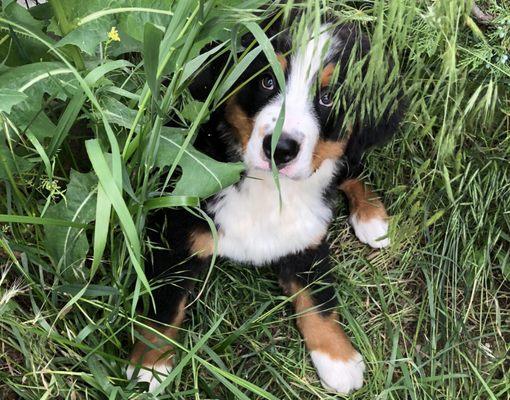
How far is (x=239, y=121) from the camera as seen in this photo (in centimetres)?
202

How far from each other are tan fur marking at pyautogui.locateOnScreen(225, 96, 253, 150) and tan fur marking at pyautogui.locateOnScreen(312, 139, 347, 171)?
0.21 meters

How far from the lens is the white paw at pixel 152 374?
2061mm

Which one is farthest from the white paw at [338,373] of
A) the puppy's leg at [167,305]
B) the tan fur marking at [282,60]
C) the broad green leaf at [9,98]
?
the broad green leaf at [9,98]

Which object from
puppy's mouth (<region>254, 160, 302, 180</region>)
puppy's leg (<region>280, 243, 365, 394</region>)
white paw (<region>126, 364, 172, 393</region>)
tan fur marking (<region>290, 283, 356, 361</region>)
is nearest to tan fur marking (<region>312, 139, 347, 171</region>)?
puppy's mouth (<region>254, 160, 302, 180</region>)

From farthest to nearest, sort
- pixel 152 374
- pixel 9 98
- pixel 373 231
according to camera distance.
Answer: pixel 373 231 → pixel 152 374 → pixel 9 98

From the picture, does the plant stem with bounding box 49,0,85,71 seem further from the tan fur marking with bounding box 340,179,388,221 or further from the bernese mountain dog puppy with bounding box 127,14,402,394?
the tan fur marking with bounding box 340,179,388,221

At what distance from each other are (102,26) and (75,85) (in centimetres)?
17

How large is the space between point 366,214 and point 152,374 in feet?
3.54

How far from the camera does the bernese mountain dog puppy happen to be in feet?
6.11

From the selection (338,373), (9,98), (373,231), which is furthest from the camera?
(373,231)

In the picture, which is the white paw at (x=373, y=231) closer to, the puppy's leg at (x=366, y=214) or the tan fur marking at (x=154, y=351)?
the puppy's leg at (x=366, y=214)

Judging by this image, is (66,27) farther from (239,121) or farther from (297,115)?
(297,115)

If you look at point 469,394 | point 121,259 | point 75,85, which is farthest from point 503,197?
point 75,85

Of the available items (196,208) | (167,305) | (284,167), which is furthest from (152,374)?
(284,167)
